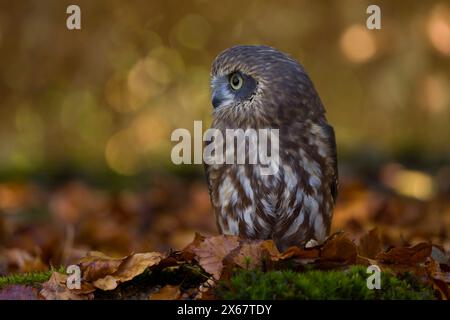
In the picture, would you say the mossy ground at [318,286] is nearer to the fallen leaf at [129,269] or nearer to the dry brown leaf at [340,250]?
the dry brown leaf at [340,250]

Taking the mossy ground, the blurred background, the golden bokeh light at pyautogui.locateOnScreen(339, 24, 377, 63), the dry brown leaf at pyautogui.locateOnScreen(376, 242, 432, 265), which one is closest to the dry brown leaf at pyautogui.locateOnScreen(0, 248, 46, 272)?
the mossy ground

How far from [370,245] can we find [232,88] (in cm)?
109

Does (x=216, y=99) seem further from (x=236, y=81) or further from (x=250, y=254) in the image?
(x=250, y=254)

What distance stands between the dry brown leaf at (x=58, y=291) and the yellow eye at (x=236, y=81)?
1.41 metres

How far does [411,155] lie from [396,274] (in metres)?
6.41

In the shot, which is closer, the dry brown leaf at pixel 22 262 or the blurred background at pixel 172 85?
the dry brown leaf at pixel 22 262

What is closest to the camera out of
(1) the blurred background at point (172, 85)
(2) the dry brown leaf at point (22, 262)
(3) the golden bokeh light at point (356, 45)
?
(2) the dry brown leaf at point (22, 262)

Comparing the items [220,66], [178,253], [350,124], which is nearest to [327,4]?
[350,124]

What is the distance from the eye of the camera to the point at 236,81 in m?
3.99

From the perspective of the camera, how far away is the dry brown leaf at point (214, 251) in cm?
292

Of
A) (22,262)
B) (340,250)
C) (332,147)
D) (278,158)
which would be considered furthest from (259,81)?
(22,262)

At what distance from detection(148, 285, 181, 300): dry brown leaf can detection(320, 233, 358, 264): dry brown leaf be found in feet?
1.87

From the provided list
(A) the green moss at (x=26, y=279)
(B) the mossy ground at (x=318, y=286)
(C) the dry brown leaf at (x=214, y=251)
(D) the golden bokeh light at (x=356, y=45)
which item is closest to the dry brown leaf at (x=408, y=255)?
(B) the mossy ground at (x=318, y=286)
